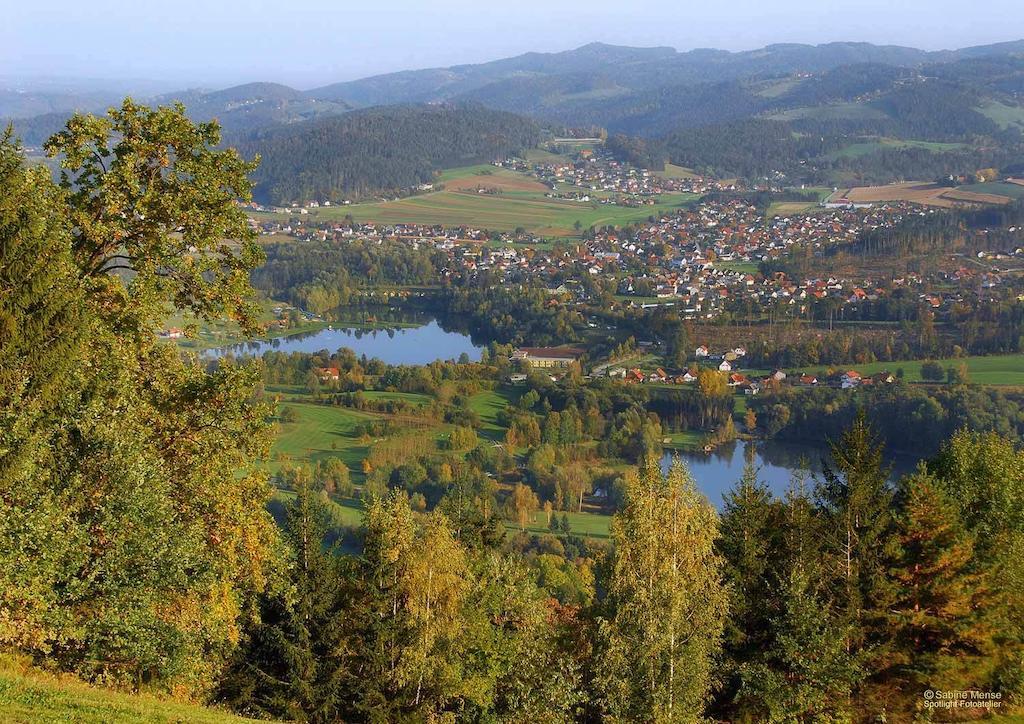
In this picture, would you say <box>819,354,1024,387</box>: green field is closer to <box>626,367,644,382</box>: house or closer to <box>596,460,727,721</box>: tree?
<box>626,367,644,382</box>: house

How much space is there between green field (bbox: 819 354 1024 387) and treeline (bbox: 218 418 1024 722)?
109 ft

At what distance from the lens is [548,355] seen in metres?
48.0

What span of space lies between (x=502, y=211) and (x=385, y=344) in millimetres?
45514

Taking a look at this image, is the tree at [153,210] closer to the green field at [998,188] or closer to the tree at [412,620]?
the tree at [412,620]

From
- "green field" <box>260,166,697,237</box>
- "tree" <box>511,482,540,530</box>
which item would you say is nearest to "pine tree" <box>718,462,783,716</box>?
"tree" <box>511,482,540,530</box>

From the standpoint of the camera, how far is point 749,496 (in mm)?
9242

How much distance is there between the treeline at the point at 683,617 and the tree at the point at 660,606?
2 centimetres

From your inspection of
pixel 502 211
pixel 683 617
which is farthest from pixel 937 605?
pixel 502 211

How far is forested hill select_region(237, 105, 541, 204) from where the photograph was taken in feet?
344

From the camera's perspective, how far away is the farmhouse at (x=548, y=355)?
46.1 m

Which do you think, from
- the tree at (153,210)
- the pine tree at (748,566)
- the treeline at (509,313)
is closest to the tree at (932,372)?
the treeline at (509,313)

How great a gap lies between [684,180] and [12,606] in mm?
114653

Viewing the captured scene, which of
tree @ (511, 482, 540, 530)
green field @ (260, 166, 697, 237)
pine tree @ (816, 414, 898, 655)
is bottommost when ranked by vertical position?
tree @ (511, 482, 540, 530)

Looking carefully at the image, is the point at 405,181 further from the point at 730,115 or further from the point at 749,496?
the point at 749,496
